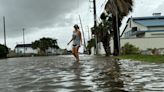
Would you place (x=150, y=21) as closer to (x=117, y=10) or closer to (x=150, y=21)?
(x=150, y=21)

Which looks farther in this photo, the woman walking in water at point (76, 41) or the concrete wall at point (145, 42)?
the concrete wall at point (145, 42)

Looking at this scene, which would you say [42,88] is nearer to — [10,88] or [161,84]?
[10,88]

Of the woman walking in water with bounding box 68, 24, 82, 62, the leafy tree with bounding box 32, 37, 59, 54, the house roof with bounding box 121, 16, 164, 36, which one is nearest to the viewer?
the woman walking in water with bounding box 68, 24, 82, 62

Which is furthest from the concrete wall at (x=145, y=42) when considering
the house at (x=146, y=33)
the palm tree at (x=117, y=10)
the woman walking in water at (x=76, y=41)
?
the woman walking in water at (x=76, y=41)

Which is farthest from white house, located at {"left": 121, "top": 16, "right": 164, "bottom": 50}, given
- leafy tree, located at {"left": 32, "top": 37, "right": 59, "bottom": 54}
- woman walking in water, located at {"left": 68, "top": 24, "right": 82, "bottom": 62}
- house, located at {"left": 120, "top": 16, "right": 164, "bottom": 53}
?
leafy tree, located at {"left": 32, "top": 37, "right": 59, "bottom": 54}

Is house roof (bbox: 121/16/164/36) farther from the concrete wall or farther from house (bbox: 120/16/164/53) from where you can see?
the concrete wall

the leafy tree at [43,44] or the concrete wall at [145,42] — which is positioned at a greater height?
the leafy tree at [43,44]

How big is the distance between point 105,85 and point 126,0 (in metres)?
40.2

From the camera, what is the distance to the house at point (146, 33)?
6544 centimetres

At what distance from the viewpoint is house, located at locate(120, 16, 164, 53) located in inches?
2576

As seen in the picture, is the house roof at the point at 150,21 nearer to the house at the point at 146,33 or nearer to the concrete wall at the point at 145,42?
the house at the point at 146,33

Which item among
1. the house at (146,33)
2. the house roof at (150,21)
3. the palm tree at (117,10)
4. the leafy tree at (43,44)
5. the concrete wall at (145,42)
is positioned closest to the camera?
the palm tree at (117,10)

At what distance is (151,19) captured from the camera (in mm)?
86625

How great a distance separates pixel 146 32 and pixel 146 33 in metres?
0.19
